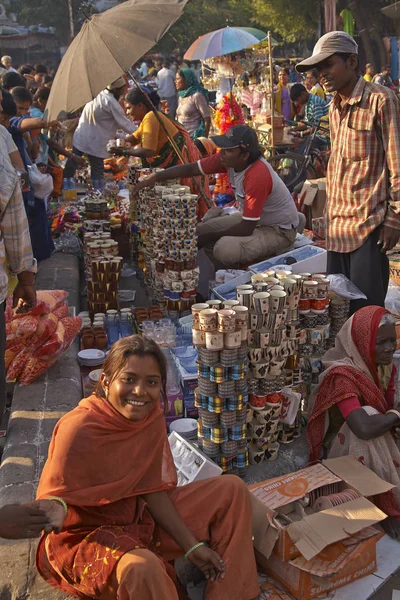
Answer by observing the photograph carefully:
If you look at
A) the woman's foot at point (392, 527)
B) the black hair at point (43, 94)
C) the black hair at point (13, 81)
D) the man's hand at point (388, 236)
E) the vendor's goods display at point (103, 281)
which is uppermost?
the black hair at point (13, 81)

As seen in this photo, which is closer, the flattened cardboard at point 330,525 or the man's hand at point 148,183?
the flattened cardboard at point 330,525

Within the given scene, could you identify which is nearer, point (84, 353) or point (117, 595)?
point (117, 595)

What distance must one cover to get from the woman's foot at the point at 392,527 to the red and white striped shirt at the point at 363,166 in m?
1.55

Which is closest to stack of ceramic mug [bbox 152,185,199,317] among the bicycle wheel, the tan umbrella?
the tan umbrella

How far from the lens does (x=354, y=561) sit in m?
2.56

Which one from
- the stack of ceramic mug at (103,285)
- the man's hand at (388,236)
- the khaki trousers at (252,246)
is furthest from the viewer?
the khaki trousers at (252,246)

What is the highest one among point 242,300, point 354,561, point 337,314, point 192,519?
point 242,300

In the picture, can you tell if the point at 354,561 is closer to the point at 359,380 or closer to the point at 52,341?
the point at 359,380

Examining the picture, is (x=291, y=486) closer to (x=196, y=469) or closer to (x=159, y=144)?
(x=196, y=469)

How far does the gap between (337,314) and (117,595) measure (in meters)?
2.15

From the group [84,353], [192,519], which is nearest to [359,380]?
[192,519]

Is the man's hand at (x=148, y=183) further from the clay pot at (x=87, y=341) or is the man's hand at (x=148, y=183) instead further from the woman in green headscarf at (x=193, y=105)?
the woman in green headscarf at (x=193, y=105)

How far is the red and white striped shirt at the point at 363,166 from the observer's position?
3.46m

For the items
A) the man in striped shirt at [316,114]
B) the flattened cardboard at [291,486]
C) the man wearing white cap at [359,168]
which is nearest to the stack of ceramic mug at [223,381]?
the flattened cardboard at [291,486]
